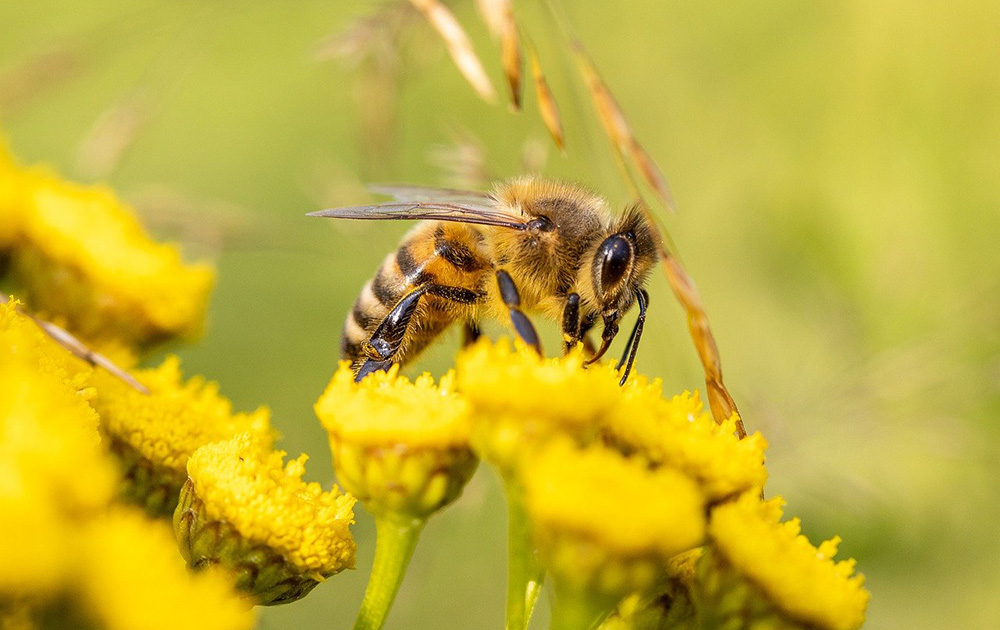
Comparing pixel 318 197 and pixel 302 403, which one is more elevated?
pixel 318 197

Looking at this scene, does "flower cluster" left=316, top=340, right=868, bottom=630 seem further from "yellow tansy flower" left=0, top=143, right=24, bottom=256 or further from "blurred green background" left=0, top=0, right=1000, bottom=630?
"yellow tansy flower" left=0, top=143, right=24, bottom=256

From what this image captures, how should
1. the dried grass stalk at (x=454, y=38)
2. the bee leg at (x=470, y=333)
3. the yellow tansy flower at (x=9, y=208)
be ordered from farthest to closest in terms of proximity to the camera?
1. the bee leg at (x=470, y=333)
2. the yellow tansy flower at (x=9, y=208)
3. the dried grass stalk at (x=454, y=38)

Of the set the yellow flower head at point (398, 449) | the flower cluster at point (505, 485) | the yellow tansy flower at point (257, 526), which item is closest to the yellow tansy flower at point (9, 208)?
the flower cluster at point (505, 485)

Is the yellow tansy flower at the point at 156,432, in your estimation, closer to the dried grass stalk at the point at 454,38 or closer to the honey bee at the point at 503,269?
the honey bee at the point at 503,269

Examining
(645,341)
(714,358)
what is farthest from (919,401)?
(714,358)

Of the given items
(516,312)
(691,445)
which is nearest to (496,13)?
(516,312)

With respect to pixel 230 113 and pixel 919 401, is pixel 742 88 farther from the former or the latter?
pixel 230 113
